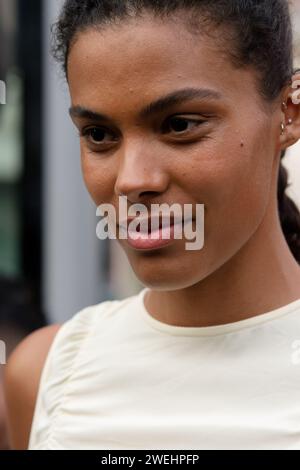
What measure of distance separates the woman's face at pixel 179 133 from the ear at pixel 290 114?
0.03 m

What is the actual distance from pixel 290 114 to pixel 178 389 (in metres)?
0.44

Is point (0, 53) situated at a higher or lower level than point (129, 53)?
higher

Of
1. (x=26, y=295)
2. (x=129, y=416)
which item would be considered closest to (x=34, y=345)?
(x=129, y=416)

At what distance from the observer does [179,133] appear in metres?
1.29

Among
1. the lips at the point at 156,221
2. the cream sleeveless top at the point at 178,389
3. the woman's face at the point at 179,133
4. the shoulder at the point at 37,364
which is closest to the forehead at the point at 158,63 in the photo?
the woman's face at the point at 179,133

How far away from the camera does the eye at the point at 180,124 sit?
4.22 feet

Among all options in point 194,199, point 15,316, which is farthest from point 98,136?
point 15,316

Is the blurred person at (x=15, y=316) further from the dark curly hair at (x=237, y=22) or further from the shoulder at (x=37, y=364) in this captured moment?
the dark curly hair at (x=237, y=22)

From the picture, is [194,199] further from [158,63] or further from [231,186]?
[158,63]

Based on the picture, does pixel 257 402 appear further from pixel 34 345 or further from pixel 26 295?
pixel 26 295

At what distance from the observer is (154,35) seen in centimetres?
127

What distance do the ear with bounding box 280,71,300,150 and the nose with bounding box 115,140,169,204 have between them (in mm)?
208

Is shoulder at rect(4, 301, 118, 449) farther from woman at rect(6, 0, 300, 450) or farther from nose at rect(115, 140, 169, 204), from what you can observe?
nose at rect(115, 140, 169, 204)

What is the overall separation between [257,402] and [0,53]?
257 cm
